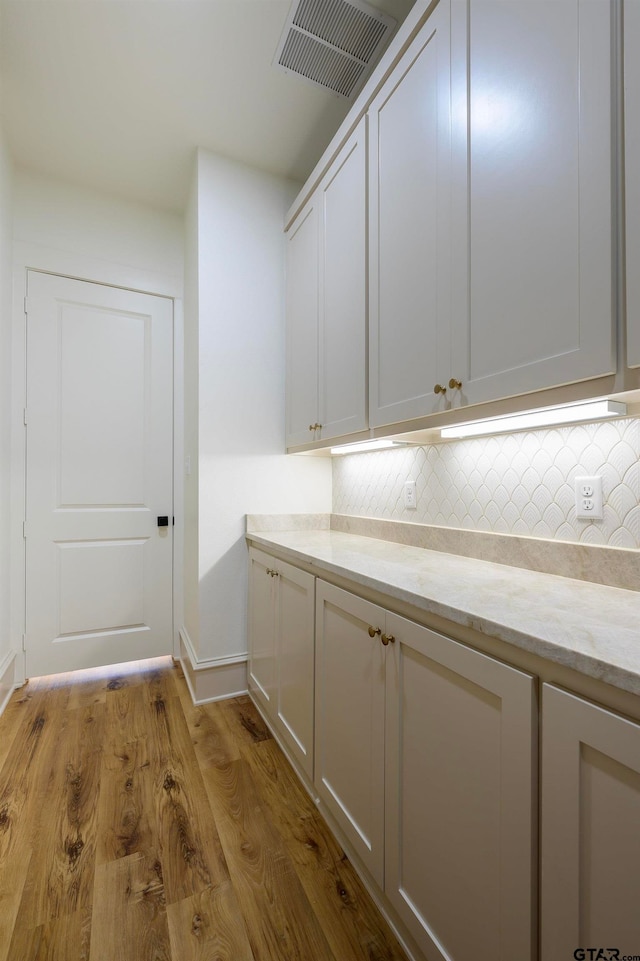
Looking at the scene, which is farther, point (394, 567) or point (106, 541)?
point (106, 541)

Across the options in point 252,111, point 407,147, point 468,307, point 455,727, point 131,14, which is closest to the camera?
point 455,727

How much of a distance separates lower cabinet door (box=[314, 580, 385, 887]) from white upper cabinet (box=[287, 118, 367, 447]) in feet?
2.42

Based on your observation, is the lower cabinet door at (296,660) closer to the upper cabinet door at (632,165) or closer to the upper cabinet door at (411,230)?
the upper cabinet door at (411,230)

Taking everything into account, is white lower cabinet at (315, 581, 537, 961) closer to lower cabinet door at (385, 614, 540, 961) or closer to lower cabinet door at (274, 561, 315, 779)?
lower cabinet door at (385, 614, 540, 961)

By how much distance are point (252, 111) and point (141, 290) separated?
1.20m

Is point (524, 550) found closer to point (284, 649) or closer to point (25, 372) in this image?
point (284, 649)

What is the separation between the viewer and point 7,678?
2.22 metres

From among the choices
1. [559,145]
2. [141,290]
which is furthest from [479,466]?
[141,290]

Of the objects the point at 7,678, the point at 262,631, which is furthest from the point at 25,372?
the point at 262,631

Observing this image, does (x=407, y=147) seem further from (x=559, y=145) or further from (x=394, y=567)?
(x=394, y=567)

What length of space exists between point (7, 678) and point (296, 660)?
1.73 metres

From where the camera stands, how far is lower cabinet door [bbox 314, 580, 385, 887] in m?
1.06

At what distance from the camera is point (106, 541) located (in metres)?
2.62

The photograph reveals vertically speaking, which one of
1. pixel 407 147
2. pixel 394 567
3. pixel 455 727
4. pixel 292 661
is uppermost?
pixel 407 147
